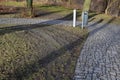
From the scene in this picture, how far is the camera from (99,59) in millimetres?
9195

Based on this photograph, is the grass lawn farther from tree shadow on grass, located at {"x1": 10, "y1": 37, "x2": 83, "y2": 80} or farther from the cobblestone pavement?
the cobblestone pavement

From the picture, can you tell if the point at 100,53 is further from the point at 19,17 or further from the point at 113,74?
the point at 19,17

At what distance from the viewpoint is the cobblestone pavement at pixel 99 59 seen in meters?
7.62

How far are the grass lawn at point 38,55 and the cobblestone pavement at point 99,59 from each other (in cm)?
28

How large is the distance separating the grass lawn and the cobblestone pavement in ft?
0.93

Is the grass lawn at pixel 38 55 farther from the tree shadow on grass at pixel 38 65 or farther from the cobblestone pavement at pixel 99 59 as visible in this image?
the cobblestone pavement at pixel 99 59

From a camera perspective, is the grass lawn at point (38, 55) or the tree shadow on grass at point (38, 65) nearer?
the tree shadow on grass at point (38, 65)

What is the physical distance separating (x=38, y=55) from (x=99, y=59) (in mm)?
2154

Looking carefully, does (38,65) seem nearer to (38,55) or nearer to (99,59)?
(38,55)

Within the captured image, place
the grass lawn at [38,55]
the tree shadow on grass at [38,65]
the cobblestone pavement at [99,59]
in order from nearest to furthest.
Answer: the tree shadow on grass at [38,65]
the grass lawn at [38,55]
the cobblestone pavement at [99,59]

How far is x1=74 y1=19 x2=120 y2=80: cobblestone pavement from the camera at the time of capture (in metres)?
7.62

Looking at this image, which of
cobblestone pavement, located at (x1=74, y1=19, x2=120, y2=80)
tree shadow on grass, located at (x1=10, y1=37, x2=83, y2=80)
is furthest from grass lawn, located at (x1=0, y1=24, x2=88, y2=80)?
cobblestone pavement, located at (x1=74, y1=19, x2=120, y2=80)

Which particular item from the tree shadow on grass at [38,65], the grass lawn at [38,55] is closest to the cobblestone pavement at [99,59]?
the grass lawn at [38,55]

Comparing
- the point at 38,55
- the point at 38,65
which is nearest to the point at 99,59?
the point at 38,55
